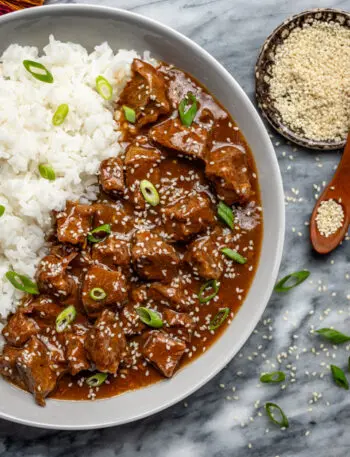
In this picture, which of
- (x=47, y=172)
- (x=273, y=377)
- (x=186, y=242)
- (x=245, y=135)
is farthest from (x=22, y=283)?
(x=273, y=377)

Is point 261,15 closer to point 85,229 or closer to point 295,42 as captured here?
point 295,42

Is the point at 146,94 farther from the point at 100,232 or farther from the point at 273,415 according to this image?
the point at 273,415

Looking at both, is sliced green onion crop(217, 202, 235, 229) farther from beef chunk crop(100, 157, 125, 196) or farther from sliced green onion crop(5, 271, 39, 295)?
sliced green onion crop(5, 271, 39, 295)

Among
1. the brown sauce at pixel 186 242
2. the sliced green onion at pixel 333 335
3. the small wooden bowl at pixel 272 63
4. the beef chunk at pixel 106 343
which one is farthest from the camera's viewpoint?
the sliced green onion at pixel 333 335

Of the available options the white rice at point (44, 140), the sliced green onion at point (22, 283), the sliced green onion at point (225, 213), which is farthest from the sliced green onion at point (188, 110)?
the sliced green onion at point (22, 283)

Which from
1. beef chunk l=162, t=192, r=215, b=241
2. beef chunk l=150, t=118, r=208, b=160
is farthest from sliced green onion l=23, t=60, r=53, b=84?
beef chunk l=162, t=192, r=215, b=241

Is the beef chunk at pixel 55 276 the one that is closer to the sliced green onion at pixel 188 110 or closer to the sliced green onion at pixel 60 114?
the sliced green onion at pixel 60 114

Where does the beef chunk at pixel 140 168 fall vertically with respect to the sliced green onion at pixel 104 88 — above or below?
below
